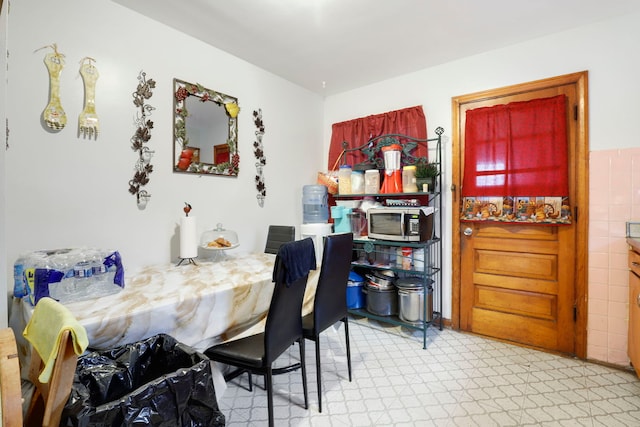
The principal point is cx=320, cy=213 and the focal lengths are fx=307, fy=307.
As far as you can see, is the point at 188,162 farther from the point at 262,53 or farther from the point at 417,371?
the point at 417,371

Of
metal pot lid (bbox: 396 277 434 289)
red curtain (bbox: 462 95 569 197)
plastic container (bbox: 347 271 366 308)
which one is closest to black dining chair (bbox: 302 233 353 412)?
metal pot lid (bbox: 396 277 434 289)

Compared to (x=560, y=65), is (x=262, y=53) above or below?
above

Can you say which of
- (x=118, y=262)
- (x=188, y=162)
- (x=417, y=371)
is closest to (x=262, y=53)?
(x=188, y=162)

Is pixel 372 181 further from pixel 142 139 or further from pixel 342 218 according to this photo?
pixel 142 139

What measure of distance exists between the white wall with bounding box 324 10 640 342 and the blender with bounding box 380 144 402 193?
1.48 feet

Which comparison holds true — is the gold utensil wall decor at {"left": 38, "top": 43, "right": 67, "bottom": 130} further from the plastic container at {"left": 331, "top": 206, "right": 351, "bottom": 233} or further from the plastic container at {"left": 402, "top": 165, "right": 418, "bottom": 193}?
the plastic container at {"left": 402, "top": 165, "right": 418, "bottom": 193}

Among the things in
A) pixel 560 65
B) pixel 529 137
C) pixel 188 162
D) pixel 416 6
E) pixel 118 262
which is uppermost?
pixel 416 6

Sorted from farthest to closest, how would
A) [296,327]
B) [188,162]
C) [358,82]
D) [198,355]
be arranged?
[358,82], [188,162], [296,327], [198,355]

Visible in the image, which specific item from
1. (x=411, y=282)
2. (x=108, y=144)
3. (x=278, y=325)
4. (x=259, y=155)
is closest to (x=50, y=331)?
→ (x=278, y=325)

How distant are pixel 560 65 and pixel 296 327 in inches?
116

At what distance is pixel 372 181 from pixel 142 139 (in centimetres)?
213

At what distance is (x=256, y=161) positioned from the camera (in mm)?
3141

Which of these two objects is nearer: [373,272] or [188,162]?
[188,162]

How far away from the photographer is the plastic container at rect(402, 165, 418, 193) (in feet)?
9.96
